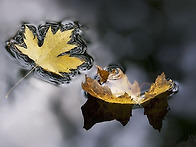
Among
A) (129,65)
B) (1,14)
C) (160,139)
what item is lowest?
(160,139)

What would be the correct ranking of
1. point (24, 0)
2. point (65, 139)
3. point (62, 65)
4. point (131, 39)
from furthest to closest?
point (24, 0) → point (131, 39) → point (62, 65) → point (65, 139)

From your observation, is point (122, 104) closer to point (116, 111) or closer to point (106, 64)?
point (116, 111)

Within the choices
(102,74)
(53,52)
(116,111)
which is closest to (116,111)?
(116,111)

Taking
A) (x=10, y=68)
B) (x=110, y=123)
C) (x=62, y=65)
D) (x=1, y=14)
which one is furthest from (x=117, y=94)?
(x=1, y=14)

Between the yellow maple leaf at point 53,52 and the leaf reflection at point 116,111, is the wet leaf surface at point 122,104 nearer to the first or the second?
the leaf reflection at point 116,111

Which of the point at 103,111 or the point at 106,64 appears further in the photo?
the point at 106,64

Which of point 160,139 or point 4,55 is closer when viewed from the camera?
point 160,139

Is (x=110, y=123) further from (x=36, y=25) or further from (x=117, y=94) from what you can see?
(x=36, y=25)

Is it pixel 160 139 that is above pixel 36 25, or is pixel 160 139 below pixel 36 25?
below
